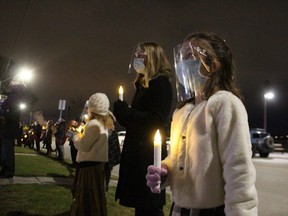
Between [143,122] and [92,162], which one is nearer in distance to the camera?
[143,122]

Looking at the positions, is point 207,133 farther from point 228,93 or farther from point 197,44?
point 197,44

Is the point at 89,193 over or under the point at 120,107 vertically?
under

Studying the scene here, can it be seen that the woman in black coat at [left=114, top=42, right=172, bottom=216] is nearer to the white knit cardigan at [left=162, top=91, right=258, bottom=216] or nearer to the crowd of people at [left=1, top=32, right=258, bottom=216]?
the crowd of people at [left=1, top=32, right=258, bottom=216]

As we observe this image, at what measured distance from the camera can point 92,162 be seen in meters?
4.75

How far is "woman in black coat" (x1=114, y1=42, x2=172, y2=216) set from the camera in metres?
3.23

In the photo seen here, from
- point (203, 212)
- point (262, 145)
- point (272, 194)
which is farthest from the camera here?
point (262, 145)

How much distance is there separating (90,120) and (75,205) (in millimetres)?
1101

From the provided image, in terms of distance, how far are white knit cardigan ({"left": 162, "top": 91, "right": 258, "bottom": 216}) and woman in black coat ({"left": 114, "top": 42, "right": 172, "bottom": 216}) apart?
1.08 metres

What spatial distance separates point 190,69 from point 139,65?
1242 millimetres

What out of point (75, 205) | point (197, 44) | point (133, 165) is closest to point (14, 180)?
point (75, 205)

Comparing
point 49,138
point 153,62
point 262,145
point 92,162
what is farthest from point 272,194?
point 262,145

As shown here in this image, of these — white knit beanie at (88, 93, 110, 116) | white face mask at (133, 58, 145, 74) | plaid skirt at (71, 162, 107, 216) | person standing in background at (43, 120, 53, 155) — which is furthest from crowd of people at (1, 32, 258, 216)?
person standing in background at (43, 120, 53, 155)

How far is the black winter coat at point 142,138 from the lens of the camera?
10.6 feet

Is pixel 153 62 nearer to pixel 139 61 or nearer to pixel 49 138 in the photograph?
pixel 139 61
